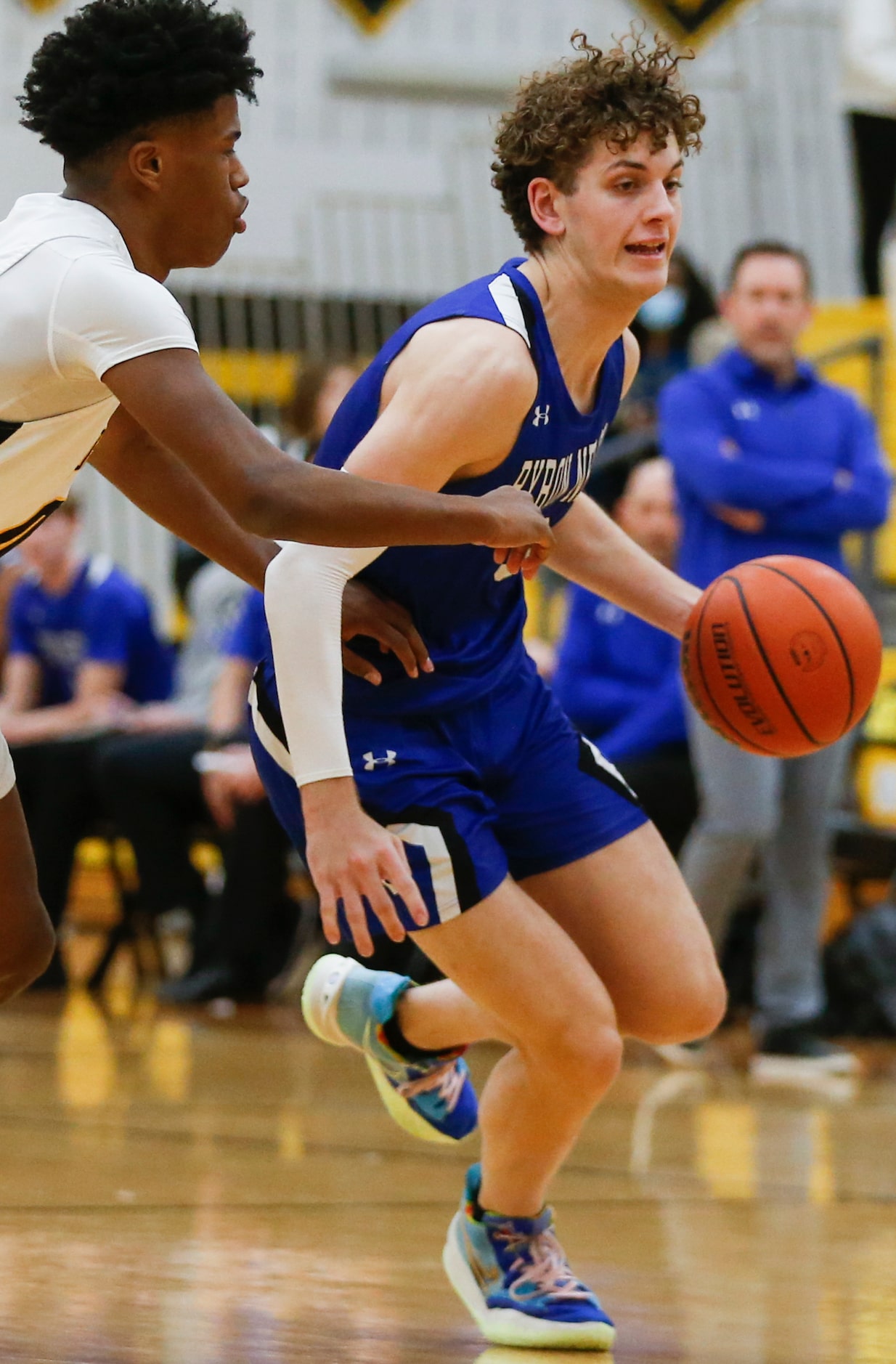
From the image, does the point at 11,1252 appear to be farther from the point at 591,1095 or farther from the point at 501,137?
the point at 501,137

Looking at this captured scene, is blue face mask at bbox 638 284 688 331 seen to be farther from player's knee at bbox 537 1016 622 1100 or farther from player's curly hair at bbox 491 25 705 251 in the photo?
player's knee at bbox 537 1016 622 1100

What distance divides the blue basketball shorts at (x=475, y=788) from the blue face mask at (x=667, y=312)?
279 inches

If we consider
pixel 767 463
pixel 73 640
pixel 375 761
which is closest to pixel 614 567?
pixel 375 761

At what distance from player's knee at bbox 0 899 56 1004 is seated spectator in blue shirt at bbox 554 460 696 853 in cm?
375

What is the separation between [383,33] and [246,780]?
7668 millimetres

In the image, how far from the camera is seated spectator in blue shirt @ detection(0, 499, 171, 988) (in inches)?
288

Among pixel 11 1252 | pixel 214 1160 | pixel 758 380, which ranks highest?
pixel 758 380

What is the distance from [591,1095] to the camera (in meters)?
2.66

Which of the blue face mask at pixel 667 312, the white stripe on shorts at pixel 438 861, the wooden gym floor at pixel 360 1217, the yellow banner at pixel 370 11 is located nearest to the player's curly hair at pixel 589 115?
the white stripe on shorts at pixel 438 861

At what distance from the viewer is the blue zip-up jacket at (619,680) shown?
20.2 ft

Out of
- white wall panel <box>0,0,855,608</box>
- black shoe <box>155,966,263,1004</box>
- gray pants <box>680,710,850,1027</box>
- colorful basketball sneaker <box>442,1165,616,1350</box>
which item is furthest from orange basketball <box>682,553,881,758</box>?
white wall panel <box>0,0,855,608</box>

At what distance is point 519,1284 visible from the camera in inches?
105

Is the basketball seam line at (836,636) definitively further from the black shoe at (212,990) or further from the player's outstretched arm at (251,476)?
the black shoe at (212,990)

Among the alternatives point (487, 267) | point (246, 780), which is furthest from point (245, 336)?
point (246, 780)
